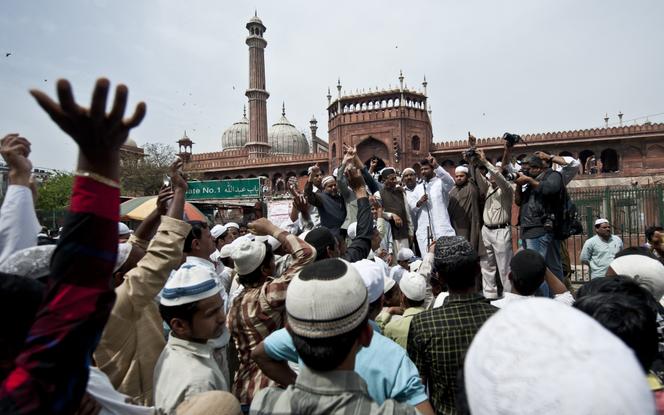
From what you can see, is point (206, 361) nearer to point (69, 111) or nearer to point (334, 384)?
point (334, 384)

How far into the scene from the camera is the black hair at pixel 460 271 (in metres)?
2.01

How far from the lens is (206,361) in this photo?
5.68 feet

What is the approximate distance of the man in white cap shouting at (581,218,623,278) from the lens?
19.4 ft

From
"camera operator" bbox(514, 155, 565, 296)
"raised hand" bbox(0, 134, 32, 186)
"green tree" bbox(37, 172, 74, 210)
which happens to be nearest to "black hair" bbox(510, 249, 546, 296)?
"camera operator" bbox(514, 155, 565, 296)

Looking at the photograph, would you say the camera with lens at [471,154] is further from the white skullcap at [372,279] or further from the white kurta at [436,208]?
the white skullcap at [372,279]

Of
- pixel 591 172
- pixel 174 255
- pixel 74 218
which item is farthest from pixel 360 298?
pixel 591 172

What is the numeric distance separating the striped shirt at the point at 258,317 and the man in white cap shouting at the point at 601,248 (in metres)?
5.47

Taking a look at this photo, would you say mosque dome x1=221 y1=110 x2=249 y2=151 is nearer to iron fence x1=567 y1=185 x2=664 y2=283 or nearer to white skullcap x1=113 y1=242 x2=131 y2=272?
iron fence x1=567 y1=185 x2=664 y2=283

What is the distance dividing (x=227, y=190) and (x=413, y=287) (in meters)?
14.6

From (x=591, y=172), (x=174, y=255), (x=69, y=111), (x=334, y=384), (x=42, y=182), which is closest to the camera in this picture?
(x=69, y=111)

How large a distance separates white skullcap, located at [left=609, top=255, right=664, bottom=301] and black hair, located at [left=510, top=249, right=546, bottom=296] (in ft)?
1.18

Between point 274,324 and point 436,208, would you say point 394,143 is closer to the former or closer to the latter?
point 436,208

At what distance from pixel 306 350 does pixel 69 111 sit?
2.65 ft

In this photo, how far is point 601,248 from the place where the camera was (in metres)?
5.99
